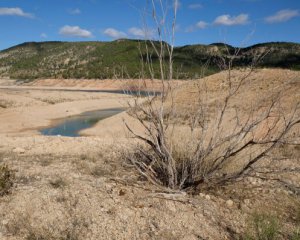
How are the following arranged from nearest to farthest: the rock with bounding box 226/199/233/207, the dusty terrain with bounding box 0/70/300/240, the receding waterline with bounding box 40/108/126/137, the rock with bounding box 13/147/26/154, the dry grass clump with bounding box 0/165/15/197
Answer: the dusty terrain with bounding box 0/70/300/240
the dry grass clump with bounding box 0/165/15/197
the rock with bounding box 226/199/233/207
the rock with bounding box 13/147/26/154
the receding waterline with bounding box 40/108/126/137

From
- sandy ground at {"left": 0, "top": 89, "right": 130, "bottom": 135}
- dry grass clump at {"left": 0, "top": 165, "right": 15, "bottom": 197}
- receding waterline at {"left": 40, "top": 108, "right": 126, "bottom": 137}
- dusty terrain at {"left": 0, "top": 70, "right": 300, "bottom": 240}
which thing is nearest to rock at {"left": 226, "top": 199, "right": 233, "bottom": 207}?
dusty terrain at {"left": 0, "top": 70, "right": 300, "bottom": 240}

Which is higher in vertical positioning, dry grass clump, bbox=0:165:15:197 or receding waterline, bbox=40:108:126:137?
dry grass clump, bbox=0:165:15:197

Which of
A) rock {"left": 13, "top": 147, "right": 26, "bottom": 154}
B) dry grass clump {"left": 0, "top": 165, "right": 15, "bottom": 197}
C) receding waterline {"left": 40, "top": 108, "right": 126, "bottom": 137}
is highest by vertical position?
dry grass clump {"left": 0, "top": 165, "right": 15, "bottom": 197}

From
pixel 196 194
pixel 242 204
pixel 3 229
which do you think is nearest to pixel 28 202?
pixel 3 229

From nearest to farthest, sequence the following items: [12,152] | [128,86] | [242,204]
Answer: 1. [242,204]
2. [128,86]
3. [12,152]

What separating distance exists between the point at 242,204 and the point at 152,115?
2172 mm

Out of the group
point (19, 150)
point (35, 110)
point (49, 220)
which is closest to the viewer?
point (49, 220)

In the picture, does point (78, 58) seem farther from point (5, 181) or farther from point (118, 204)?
point (118, 204)

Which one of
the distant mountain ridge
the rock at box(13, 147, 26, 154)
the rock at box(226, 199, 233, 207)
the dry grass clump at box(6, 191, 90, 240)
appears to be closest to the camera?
the dry grass clump at box(6, 191, 90, 240)

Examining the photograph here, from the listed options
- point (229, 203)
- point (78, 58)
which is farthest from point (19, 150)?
point (78, 58)

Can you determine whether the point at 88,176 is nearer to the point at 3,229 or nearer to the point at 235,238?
the point at 3,229

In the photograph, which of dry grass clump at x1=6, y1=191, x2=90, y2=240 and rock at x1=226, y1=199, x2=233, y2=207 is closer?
dry grass clump at x1=6, y1=191, x2=90, y2=240

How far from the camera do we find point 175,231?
5988mm

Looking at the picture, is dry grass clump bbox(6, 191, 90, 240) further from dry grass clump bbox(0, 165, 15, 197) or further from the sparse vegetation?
the sparse vegetation
